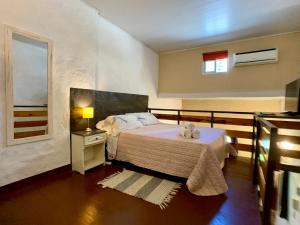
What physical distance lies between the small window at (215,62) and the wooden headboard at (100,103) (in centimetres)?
195

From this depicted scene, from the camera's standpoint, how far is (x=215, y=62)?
4.61 m

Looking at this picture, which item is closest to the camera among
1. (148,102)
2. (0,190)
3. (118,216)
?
(118,216)

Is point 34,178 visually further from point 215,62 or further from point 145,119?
point 215,62

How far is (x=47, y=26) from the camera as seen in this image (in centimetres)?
242

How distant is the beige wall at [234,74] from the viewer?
378 centimetres

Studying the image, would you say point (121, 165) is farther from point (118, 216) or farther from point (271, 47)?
point (271, 47)

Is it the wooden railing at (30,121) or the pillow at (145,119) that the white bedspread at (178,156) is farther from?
the wooden railing at (30,121)

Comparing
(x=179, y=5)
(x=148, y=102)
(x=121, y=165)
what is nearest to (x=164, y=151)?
(x=121, y=165)

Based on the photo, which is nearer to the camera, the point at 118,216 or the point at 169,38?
the point at 118,216

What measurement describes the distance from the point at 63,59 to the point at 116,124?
1.32m

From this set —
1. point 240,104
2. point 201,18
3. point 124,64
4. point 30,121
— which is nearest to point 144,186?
point 30,121

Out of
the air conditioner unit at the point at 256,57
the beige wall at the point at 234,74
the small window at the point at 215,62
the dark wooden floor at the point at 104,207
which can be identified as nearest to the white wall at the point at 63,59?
the dark wooden floor at the point at 104,207

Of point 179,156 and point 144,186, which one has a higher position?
point 179,156

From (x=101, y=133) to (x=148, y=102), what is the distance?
2341 mm
